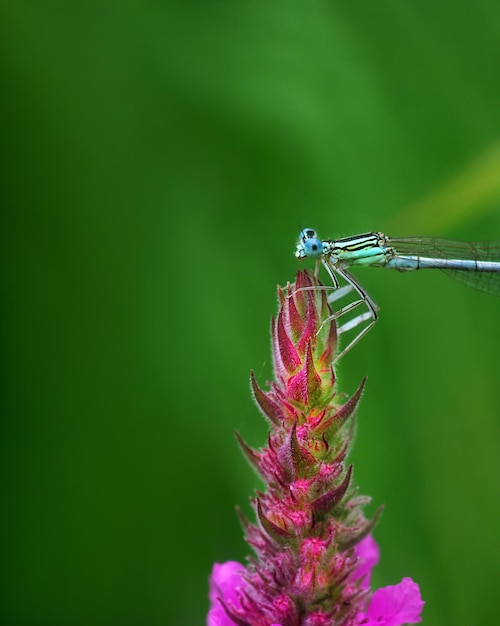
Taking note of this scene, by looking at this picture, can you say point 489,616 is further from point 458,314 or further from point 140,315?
point 140,315

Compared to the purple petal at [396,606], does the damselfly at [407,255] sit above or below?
above

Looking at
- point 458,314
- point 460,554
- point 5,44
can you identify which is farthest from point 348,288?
point 5,44

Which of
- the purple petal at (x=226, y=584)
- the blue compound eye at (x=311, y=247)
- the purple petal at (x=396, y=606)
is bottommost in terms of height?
the purple petal at (x=396, y=606)

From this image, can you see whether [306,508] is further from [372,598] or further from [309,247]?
[309,247]

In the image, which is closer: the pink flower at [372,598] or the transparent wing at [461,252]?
the pink flower at [372,598]

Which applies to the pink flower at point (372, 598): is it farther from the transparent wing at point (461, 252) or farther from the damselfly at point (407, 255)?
the transparent wing at point (461, 252)

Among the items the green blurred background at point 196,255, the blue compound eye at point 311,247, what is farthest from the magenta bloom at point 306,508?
the green blurred background at point 196,255
